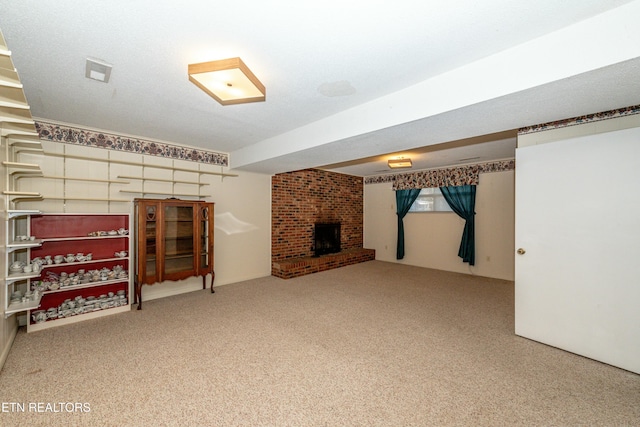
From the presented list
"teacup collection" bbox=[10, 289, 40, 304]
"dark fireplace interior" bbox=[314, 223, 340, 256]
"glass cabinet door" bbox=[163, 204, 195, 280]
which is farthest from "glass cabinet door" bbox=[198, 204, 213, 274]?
"dark fireplace interior" bbox=[314, 223, 340, 256]

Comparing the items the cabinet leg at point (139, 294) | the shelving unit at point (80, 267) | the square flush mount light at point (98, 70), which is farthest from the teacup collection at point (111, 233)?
the square flush mount light at point (98, 70)

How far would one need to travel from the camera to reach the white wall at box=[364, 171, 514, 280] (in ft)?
16.7

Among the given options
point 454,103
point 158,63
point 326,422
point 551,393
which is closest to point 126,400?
point 326,422

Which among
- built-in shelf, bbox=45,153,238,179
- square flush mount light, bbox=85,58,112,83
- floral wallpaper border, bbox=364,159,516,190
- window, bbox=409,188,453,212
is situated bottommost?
window, bbox=409,188,453,212

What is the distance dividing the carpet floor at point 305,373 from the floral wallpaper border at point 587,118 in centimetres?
219

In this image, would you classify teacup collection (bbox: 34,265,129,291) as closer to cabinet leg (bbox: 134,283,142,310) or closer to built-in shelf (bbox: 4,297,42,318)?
cabinet leg (bbox: 134,283,142,310)

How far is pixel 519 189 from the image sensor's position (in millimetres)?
2748

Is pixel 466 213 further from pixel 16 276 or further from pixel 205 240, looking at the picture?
pixel 16 276

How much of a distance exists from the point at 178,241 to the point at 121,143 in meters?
1.59

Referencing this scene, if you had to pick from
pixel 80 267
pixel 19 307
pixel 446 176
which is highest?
pixel 446 176

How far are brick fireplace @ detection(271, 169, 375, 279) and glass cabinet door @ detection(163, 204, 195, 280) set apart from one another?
1.75m

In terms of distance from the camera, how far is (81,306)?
10.3 ft

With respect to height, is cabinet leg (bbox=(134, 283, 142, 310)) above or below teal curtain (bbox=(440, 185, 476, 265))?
below

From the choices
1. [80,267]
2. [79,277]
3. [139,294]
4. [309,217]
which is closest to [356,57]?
[139,294]
